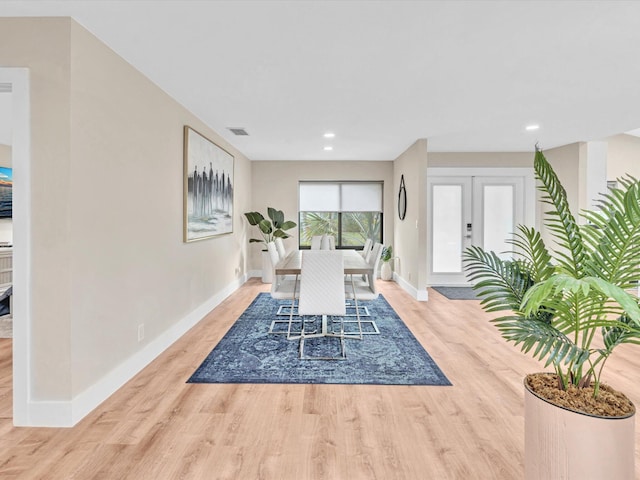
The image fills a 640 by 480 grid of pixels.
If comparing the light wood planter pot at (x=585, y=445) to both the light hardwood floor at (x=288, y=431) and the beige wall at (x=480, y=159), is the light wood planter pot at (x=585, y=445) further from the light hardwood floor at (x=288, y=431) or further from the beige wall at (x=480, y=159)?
the beige wall at (x=480, y=159)

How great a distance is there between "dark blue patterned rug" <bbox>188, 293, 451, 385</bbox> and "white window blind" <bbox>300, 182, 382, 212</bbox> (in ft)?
11.9

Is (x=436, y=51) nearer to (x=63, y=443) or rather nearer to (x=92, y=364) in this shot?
(x=92, y=364)

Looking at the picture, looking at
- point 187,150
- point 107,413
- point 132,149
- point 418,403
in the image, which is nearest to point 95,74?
point 132,149

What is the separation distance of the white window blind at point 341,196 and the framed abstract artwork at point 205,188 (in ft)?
6.68

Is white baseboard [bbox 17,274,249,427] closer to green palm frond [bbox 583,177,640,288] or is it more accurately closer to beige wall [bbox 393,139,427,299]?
green palm frond [bbox 583,177,640,288]

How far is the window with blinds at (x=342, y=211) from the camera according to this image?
716cm

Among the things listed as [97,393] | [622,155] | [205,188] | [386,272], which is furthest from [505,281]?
[622,155]

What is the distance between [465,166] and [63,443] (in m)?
6.30

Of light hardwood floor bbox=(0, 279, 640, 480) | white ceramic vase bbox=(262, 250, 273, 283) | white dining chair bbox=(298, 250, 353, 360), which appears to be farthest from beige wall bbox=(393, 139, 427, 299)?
white dining chair bbox=(298, 250, 353, 360)

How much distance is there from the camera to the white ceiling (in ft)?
6.58

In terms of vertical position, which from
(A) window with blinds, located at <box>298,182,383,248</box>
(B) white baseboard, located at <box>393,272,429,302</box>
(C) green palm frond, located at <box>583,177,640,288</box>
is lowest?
(B) white baseboard, located at <box>393,272,429,302</box>

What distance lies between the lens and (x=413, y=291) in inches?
218

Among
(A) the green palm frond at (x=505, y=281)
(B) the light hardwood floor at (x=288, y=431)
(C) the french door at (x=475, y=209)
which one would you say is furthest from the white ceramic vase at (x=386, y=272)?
(A) the green palm frond at (x=505, y=281)

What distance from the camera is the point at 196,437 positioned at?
1941 millimetres
